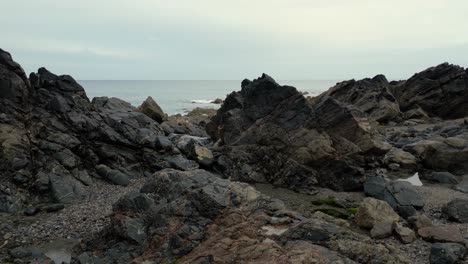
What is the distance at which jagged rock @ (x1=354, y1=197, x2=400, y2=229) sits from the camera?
19.8m

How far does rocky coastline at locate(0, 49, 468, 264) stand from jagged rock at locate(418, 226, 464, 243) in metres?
0.06

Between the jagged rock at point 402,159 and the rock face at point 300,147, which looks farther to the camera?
the jagged rock at point 402,159

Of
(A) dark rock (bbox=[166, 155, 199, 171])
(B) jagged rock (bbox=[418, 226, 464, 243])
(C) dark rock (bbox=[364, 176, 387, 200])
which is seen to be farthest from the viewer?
(A) dark rock (bbox=[166, 155, 199, 171])

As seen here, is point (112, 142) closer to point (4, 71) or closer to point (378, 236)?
point (4, 71)

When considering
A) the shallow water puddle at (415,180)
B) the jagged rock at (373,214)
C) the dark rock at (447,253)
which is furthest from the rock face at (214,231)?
the shallow water puddle at (415,180)

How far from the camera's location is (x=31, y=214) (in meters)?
22.8

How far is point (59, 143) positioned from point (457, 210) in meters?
26.9

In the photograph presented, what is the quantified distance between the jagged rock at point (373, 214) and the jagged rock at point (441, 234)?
162 centimetres

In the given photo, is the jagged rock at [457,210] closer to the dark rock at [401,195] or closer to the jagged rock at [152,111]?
the dark rock at [401,195]

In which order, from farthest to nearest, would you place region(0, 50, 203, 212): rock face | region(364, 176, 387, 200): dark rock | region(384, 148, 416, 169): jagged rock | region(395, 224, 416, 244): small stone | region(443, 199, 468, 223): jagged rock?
region(384, 148, 416, 169): jagged rock → region(0, 50, 203, 212): rock face → region(364, 176, 387, 200): dark rock → region(443, 199, 468, 223): jagged rock → region(395, 224, 416, 244): small stone

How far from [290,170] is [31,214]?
17326 millimetres

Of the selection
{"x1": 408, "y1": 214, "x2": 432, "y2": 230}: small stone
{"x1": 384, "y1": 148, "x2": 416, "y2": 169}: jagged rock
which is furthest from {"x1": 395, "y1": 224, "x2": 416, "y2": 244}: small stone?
{"x1": 384, "y1": 148, "x2": 416, "y2": 169}: jagged rock

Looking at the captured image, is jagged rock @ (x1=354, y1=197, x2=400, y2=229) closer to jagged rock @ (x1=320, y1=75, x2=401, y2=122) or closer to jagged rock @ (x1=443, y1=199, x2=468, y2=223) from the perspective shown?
jagged rock @ (x1=443, y1=199, x2=468, y2=223)

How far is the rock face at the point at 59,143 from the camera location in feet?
84.1
